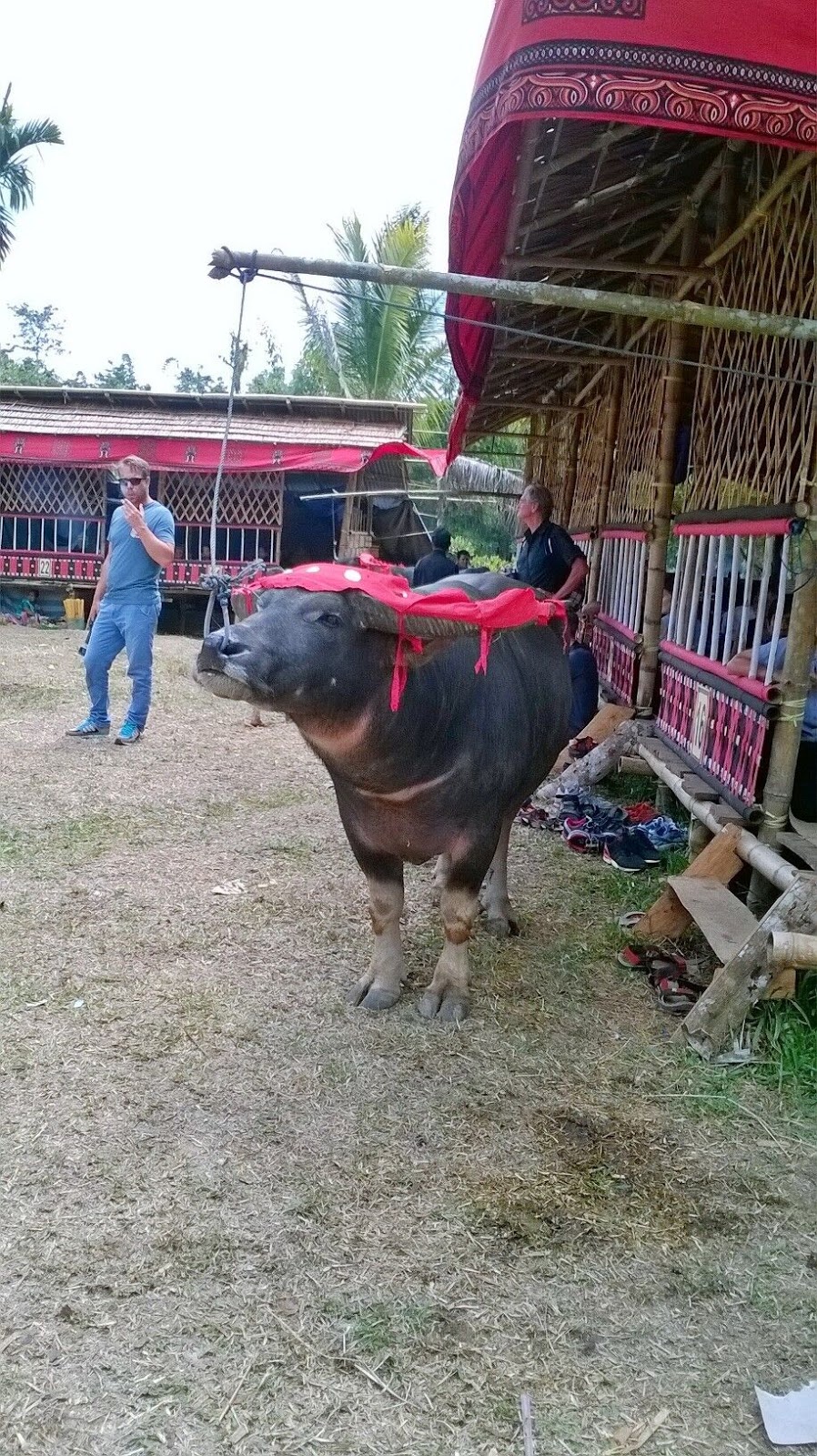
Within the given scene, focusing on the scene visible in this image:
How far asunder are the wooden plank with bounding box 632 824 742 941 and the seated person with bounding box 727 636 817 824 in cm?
30

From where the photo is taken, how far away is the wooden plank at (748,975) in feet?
9.39

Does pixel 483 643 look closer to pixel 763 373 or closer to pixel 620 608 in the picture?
pixel 763 373

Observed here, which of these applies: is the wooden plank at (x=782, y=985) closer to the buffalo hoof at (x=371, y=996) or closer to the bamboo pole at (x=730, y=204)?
the buffalo hoof at (x=371, y=996)

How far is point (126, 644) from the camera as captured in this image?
648 cm

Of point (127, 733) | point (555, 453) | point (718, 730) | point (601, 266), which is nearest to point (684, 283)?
point (601, 266)

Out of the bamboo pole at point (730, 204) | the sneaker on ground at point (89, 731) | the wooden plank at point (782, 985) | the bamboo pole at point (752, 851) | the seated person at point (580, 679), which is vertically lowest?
the sneaker on ground at point (89, 731)

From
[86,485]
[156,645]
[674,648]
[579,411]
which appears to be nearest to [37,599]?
[86,485]

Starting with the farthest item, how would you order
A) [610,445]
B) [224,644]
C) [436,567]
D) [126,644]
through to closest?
1. [436,567]
2. [610,445]
3. [126,644]
4. [224,644]

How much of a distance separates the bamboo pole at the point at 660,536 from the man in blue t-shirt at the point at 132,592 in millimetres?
2901

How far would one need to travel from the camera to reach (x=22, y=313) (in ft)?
109

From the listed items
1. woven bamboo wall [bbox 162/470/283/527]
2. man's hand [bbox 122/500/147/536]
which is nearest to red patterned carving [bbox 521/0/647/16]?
man's hand [bbox 122/500/147/536]

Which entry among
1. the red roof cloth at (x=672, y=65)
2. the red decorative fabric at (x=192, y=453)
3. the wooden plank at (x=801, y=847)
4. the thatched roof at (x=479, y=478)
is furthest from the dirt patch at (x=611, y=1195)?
the thatched roof at (x=479, y=478)

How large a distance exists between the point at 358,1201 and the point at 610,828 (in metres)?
3.05

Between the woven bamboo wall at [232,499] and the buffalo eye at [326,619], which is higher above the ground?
the woven bamboo wall at [232,499]
